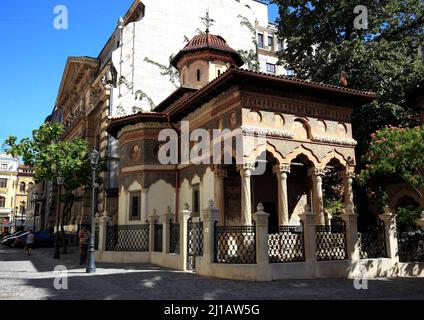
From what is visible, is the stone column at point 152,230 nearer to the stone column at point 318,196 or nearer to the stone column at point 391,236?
the stone column at point 318,196

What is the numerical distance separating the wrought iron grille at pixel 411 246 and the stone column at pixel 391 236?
0.53 m

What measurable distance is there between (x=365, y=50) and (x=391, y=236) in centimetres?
926

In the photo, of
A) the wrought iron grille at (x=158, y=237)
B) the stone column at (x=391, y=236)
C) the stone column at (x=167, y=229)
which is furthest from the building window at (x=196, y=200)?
the stone column at (x=391, y=236)

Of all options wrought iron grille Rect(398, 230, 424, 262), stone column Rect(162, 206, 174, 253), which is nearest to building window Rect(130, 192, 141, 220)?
stone column Rect(162, 206, 174, 253)

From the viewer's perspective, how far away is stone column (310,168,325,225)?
14266 millimetres

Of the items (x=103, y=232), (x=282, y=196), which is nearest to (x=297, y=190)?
(x=282, y=196)

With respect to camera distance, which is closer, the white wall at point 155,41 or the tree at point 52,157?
the tree at point 52,157

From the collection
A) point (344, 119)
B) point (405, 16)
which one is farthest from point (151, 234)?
point (405, 16)

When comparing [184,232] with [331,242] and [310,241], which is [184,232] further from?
[331,242]

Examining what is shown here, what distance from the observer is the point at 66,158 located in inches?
851

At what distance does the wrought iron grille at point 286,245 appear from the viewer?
1105 centimetres

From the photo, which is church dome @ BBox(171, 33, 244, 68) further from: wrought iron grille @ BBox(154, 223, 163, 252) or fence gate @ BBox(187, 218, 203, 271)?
fence gate @ BBox(187, 218, 203, 271)
